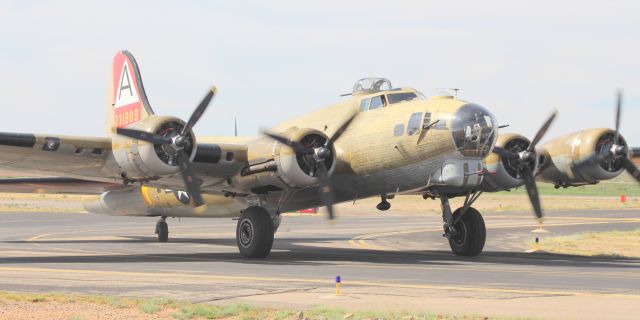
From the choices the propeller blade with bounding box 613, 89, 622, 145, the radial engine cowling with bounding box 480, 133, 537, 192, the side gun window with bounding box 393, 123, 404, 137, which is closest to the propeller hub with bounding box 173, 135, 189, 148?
the side gun window with bounding box 393, 123, 404, 137

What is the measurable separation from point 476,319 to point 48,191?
24.3 m

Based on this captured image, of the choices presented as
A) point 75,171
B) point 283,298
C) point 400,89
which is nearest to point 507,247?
point 400,89

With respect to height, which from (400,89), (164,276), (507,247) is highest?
(400,89)

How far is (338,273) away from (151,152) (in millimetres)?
6185

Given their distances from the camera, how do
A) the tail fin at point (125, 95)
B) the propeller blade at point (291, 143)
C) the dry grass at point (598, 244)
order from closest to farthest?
the propeller blade at point (291, 143)
the tail fin at point (125, 95)
the dry grass at point (598, 244)

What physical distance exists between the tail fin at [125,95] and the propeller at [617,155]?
14.3 metres

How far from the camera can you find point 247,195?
27609 millimetres

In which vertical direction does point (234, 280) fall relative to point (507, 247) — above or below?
above

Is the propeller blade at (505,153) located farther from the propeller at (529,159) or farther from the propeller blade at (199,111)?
the propeller blade at (199,111)

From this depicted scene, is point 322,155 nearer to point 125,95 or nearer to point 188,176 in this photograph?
point 188,176

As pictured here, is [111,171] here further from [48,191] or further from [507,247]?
[507,247]

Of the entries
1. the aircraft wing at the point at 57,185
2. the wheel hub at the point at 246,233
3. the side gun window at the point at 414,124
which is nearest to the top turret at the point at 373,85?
the side gun window at the point at 414,124

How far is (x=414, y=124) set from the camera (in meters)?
23.6

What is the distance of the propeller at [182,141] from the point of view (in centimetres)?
2303
